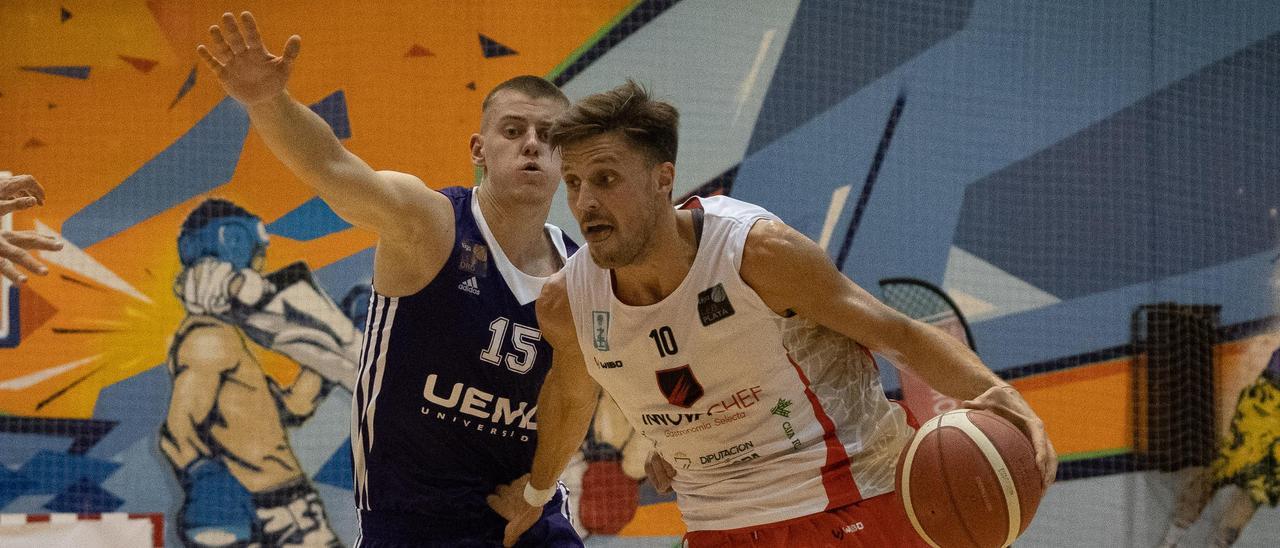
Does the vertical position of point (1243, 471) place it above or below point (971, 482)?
below

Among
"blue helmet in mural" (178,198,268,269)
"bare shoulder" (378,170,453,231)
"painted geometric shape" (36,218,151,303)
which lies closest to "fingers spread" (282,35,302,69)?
"bare shoulder" (378,170,453,231)

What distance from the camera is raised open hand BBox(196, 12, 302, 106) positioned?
276cm

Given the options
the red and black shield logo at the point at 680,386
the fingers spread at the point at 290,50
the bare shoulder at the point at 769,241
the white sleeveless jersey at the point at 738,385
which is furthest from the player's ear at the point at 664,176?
the fingers spread at the point at 290,50

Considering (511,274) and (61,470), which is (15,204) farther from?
(61,470)

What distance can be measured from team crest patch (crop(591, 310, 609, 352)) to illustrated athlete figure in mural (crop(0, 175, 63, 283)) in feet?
5.37

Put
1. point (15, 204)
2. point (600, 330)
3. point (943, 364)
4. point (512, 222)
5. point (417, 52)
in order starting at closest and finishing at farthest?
point (943, 364), point (600, 330), point (15, 204), point (512, 222), point (417, 52)

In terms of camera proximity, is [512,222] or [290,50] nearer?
[290,50]

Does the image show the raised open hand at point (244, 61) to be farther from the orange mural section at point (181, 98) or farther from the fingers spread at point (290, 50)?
the orange mural section at point (181, 98)

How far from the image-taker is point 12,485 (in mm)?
7082

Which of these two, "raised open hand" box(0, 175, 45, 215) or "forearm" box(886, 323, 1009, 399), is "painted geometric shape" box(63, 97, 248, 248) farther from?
"forearm" box(886, 323, 1009, 399)

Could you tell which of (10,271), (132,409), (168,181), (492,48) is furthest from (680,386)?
(168,181)

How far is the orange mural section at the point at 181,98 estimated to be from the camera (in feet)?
23.9

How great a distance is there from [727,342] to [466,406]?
0.93 metres

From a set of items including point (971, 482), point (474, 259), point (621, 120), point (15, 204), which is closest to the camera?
point (971, 482)
